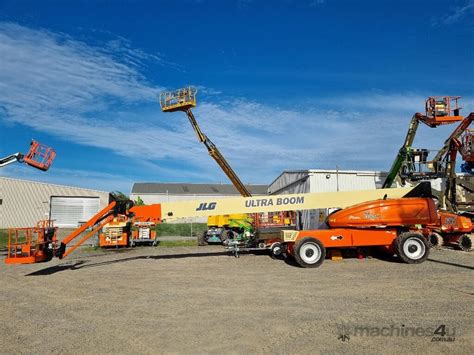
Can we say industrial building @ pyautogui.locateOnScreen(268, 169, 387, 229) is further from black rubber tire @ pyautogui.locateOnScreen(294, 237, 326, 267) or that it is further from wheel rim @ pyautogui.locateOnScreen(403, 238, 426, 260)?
black rubber tire @ pyautogui.locateOnScreen(294, 237, 326, 267)

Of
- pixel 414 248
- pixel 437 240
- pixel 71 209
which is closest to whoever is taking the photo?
pixel 414 248

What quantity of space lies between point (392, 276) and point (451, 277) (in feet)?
5.12

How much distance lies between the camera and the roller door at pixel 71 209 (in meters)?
43.4

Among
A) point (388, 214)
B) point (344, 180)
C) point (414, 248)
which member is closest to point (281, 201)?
point (388, 214)

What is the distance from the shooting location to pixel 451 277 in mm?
10625

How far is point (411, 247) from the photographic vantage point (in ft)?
43.8

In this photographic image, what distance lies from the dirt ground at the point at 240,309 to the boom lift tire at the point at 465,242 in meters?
3.97

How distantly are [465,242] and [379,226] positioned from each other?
6012 mm

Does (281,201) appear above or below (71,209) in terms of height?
below

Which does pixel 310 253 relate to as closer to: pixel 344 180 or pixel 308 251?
pixel 308 251

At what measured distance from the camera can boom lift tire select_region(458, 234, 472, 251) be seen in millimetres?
16688

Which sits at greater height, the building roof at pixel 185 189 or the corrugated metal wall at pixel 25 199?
the building roof at pixel 185 189

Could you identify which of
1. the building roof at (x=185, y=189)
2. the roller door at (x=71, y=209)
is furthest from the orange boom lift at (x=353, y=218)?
the building roof at (x=185, y=189)

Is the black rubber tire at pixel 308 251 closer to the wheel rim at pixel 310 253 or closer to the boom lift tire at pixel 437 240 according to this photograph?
the wheel rim at pixel 310 253
